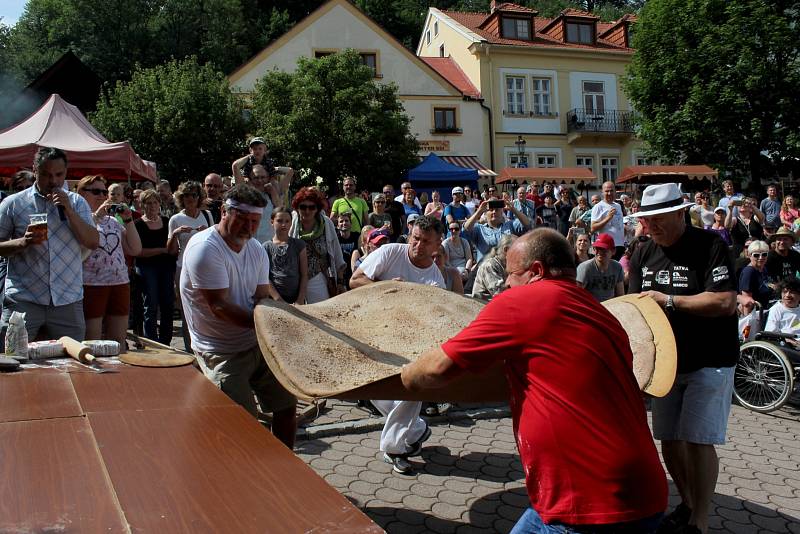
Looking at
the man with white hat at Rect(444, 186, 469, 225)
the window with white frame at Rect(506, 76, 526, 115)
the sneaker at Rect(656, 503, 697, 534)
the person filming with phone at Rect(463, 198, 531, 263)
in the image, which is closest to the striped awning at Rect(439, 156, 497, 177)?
the window with white frame at Rect(506, 76, 526, 115)

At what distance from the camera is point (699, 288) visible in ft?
12.9

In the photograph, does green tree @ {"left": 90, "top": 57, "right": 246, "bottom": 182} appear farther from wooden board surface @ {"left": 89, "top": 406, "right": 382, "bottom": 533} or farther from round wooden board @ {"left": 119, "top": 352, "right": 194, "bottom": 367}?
wooden board surface @ {"left": 89, "top": 406, "right": 382, "bottom": 533}

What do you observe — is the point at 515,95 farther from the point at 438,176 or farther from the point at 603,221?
the point at 603,221

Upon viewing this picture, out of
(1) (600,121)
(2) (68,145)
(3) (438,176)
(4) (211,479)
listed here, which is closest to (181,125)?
(3) (438,176)

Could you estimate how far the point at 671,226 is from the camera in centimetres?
405

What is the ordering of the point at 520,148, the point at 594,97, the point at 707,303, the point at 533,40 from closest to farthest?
1. the point at 707,303
2. the point at 520,148
3. the point at 533,40
4. the point at 594,97

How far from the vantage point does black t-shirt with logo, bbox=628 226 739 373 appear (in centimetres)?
388

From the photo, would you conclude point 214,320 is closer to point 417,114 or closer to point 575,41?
point 417,114

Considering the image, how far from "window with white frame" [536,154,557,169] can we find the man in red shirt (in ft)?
111

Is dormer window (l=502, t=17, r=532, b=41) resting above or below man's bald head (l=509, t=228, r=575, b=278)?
above

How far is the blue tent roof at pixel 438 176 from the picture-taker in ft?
73.0

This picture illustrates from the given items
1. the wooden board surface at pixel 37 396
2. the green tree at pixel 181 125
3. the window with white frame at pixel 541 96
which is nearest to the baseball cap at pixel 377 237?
the wooden board surface at pixel 37 396

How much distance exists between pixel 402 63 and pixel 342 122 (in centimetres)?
939

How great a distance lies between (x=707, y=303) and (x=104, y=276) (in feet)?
16.5
